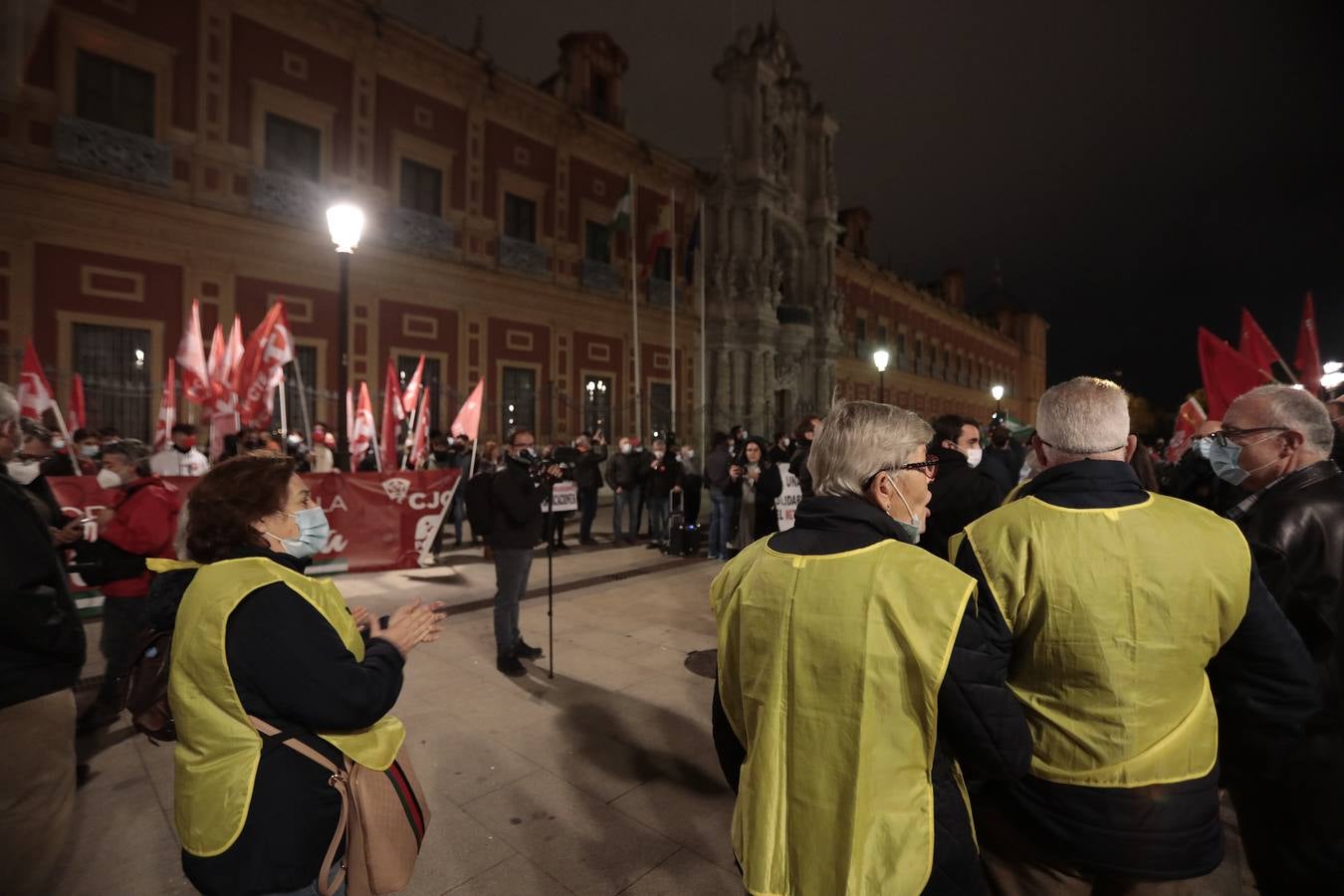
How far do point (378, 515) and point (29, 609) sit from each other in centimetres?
651

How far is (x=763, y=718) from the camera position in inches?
62.4

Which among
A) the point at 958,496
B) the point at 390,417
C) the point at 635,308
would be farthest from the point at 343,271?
the point at 635,308

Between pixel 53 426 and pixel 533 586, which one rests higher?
pixel 53 426

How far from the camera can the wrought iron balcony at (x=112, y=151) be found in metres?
11.3

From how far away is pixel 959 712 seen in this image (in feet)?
4.75

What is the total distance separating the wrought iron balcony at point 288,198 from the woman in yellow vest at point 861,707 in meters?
15.3

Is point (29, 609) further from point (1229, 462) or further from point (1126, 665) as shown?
point (1229, 462)

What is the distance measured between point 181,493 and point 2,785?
5198 millimetres

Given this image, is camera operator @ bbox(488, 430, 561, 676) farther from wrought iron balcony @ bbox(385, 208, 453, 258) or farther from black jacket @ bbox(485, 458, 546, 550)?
wrought iron balcony @ bbox(385, 208, 453, 258)

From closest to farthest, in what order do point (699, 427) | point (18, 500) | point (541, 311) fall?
point (18, 500), point (541, 311), point (699, 427)

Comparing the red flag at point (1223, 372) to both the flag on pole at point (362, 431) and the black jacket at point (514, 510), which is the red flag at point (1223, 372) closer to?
the black jacket at point (514, 510)

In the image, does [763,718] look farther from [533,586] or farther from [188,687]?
[533,586]

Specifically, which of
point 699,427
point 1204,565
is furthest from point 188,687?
point 699,427

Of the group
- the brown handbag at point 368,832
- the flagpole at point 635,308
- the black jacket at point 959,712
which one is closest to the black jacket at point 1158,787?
the black jacket at point 959,712
